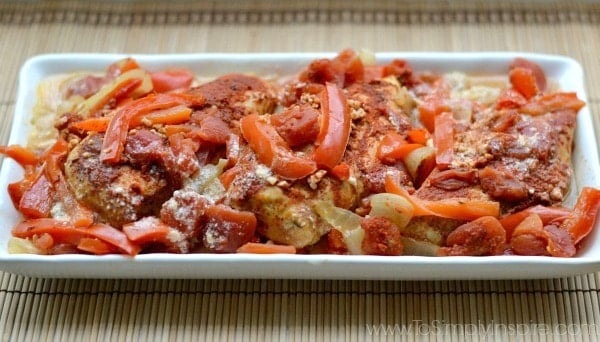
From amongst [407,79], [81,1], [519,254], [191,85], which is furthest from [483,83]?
[81,1]

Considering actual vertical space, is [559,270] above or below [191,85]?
below

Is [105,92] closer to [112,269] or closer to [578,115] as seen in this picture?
[112,269]

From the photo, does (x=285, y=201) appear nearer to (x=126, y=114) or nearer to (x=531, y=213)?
(x=126, y=114)

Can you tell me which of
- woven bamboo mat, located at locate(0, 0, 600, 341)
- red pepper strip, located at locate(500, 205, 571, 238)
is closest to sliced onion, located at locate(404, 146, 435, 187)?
red pepper strip, located at locate(500, 205, 571, 238)

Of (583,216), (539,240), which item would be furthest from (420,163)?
(583,216)

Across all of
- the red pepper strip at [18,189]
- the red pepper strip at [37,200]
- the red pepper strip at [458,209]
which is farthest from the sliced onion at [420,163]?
the red pepper strip at [18,189]

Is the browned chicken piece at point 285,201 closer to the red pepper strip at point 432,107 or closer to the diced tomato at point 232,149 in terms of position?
the diced tomato at point 232,149

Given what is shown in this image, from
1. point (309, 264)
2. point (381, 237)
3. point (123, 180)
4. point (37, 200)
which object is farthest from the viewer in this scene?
point (37, 200)
